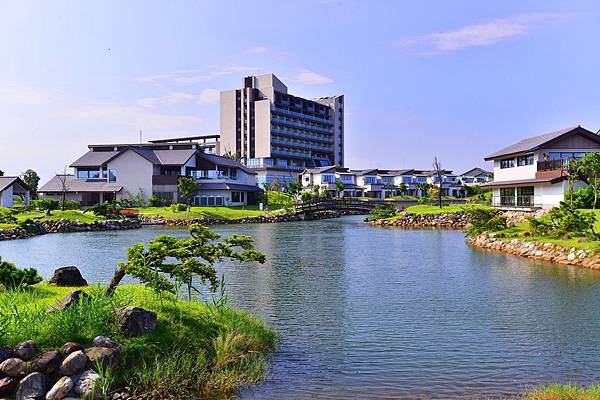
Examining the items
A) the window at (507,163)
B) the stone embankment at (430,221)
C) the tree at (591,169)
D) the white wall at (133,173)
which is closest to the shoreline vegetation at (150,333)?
the tree at (591,169)

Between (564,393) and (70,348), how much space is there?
853 cm

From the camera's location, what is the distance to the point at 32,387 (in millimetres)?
8883

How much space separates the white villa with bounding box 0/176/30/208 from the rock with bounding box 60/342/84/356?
181 ft

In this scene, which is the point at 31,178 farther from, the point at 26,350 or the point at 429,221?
the point at 26,350

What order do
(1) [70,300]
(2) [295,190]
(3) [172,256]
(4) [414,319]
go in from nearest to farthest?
(1) [70,300] < (3) [172,256] < (4) [414,319] < (2) [295,190]

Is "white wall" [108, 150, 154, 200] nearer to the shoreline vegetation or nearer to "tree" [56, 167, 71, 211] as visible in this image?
"tree" [56, 167, 71, 211]

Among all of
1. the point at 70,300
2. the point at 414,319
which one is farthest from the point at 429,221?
the point at 70,300

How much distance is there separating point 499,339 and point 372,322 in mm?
3384

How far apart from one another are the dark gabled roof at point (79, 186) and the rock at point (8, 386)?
2473 inches

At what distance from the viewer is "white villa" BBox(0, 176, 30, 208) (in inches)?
2279

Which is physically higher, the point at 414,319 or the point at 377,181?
the point at 377,181

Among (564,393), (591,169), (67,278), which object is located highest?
(591,169)

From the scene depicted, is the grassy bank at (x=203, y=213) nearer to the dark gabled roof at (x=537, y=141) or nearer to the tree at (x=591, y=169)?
the dark gabled roof at (x=537, y=141)

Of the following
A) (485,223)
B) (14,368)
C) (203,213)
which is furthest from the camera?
(203,213)
